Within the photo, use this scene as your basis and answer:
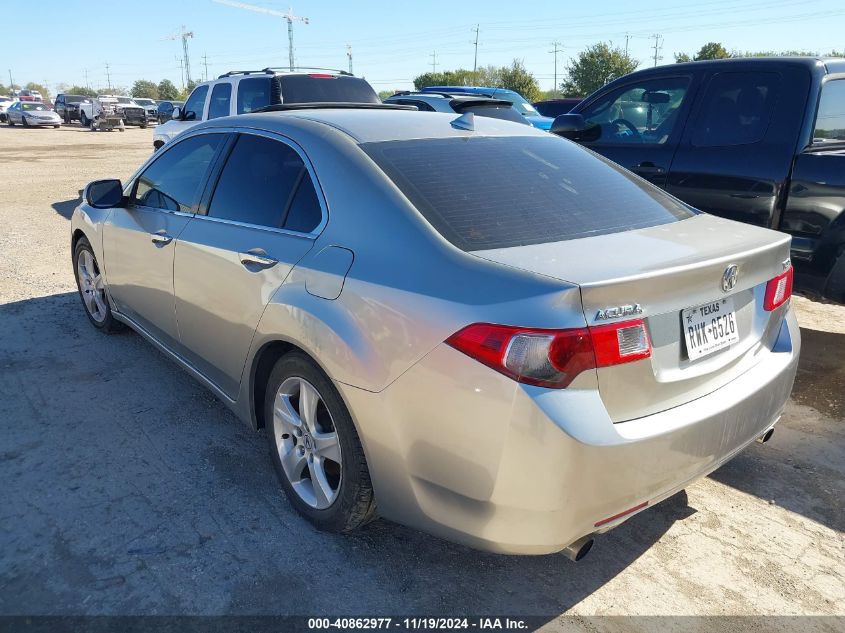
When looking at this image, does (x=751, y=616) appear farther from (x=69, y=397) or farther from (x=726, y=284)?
(x=69, y=397)

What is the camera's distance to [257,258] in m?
2.91

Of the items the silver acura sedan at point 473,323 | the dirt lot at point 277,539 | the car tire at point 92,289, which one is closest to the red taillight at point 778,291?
the silver acura sedan at point 473,323

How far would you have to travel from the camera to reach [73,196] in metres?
12.1

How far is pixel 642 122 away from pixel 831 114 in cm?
135

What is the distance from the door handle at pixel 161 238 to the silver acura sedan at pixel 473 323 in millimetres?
167

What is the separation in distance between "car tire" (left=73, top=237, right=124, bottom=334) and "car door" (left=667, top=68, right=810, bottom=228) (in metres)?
4.21

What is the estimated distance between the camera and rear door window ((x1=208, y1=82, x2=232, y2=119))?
9789 millimetres

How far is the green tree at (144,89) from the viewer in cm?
A: 10700

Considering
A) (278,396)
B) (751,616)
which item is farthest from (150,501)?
(751,616)

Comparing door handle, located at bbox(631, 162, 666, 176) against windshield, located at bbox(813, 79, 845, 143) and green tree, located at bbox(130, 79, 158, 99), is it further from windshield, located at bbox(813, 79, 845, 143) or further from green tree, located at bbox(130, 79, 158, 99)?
green tree, located at bbox(130, 79, 158, 99)

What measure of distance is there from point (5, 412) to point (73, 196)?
9548 millimetres

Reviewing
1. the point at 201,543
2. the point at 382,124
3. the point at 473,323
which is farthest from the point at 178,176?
the point at 473,323

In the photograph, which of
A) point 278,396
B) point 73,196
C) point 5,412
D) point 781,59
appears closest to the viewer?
point 278,396

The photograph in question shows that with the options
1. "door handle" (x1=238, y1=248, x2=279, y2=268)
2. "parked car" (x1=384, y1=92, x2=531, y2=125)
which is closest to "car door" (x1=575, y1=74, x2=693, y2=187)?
"door handle" (x1=238, y1=248, x2=279, y2=268)
